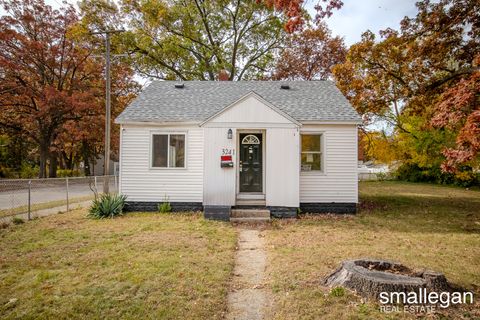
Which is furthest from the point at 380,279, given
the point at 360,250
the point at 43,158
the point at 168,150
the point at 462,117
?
the point at 43,158

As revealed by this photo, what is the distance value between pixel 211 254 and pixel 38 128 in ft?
94.9

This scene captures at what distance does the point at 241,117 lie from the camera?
1053 cm

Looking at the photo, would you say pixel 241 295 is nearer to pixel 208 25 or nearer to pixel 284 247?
pixel 284 247

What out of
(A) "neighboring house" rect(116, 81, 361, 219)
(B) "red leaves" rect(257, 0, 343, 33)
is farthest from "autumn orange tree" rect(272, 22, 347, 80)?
(B) "red leaves" rect(257, 0, 343, 33)

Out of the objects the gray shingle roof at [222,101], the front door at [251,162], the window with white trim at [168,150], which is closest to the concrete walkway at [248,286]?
the front door at [251,162]

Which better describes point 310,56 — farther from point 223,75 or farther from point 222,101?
point 222,101

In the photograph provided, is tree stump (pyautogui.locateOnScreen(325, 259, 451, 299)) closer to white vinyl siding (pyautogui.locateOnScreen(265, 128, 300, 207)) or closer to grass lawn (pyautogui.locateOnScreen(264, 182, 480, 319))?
grass lawn (pyautogui.locateOnScreen(264, 182, 480, 319))

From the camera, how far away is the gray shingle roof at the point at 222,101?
37.3 feet

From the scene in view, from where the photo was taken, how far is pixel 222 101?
42.8 ft

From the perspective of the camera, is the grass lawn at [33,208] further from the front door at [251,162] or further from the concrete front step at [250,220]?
the front door at [251,162]

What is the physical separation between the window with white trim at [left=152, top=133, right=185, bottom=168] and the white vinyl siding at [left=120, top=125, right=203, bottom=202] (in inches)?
6.2

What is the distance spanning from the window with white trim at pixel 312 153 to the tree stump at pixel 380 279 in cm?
678

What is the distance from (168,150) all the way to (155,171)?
0.96m

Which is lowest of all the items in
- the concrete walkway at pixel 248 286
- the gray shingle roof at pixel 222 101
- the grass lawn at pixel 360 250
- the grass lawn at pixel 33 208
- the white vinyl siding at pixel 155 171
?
the concrete walkway at pixel 248 286
